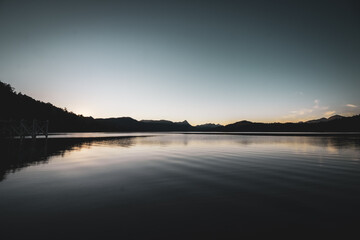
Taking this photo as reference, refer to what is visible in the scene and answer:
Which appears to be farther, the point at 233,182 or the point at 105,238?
the point at 233,182

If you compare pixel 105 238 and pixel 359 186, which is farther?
pixel 359 186

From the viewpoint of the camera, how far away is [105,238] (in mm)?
4621

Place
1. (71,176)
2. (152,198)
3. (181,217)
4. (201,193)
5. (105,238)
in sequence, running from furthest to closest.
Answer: (71,176) → (201,193) → (152,198) → (181,217) → (105,238)

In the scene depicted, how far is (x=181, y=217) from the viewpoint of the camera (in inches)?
229

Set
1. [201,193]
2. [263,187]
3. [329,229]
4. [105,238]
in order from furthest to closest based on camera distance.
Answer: [263,187], [201,193], [329,229], [105,238]

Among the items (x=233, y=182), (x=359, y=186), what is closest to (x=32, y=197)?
(x=233, y=182)

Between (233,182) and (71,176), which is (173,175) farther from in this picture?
(71,176)

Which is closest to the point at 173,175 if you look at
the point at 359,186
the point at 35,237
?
the point at 35,237

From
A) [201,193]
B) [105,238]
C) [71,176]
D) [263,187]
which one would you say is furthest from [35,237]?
[263,187]

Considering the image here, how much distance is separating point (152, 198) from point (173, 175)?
4.38 metres

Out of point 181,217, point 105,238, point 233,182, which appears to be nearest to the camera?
point 105,238

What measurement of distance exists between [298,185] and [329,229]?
4.86m

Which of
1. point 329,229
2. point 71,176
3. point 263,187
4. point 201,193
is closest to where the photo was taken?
point 329,229

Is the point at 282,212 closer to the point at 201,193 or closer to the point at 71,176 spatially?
the point at 201,193
